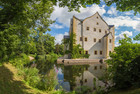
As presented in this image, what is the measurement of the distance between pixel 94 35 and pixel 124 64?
76.6 feet

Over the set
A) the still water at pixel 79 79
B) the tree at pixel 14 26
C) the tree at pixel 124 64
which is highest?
the tree at pixel 14 26

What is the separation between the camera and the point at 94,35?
26.6 meters

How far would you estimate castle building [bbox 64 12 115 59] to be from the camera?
24.8m

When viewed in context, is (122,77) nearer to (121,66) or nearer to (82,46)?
(121,66)

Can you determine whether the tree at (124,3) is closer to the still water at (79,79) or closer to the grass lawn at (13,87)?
the still water at (79,79)

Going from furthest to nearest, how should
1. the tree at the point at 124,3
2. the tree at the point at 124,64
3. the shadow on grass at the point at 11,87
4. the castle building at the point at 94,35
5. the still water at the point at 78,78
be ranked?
the castle building at the point at 94,35 → the still water at the point at 78,78 → the tree at the point at 124,3 → the tree at the point at 124,64 → the shadow on grass at the point at 11,87

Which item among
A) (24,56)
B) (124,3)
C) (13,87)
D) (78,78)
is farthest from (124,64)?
(24,56)

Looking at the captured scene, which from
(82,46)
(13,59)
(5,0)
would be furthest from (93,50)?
(5,0)

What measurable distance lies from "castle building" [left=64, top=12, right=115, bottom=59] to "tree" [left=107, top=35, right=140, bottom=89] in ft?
66.2

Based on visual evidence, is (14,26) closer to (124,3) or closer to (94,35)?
(124,3)

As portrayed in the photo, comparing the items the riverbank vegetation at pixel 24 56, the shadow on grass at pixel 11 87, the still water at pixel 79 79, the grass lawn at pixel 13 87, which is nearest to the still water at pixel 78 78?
the still water at pixel 79 79

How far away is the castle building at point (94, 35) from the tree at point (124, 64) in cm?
2018

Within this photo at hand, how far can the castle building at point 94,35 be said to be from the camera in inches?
978

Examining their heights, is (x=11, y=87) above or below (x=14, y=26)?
below
